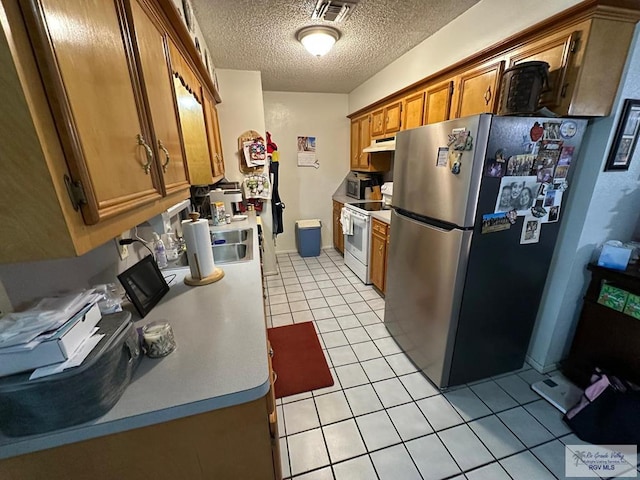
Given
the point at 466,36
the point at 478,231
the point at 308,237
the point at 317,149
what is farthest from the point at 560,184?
the point at 317,149

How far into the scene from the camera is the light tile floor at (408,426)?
1295mm

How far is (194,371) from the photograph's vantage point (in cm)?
79

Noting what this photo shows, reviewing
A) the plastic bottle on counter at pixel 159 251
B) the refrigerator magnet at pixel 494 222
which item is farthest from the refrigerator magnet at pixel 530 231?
the plastic bottle on counter at pixel 159 251

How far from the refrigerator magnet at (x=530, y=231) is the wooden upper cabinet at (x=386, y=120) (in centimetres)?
176

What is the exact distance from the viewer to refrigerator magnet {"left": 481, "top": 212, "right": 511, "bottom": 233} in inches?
55.9

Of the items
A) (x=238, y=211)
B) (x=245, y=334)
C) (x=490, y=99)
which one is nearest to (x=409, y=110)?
(x=490, y=99)

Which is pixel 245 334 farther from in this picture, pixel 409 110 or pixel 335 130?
pixel 335 130

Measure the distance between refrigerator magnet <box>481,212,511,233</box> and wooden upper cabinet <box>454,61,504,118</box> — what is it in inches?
31.1

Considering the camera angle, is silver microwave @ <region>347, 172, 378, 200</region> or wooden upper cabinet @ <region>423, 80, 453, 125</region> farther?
silver microwave @ <region>347, 172, 378, 200</region>

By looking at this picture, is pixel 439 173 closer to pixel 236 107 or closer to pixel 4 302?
pixel 4 302

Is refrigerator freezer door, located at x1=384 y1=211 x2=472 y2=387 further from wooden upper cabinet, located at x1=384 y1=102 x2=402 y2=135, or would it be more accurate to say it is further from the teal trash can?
the teal trash can

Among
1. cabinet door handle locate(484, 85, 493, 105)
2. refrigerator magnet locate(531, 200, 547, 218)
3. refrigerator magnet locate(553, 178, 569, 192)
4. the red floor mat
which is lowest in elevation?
the red floor mat

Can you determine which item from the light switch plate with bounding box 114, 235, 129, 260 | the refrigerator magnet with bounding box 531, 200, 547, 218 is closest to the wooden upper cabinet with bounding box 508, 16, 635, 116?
the refrigerator magnet with bounding box 531, 200, 547, 218

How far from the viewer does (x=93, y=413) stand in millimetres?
626
